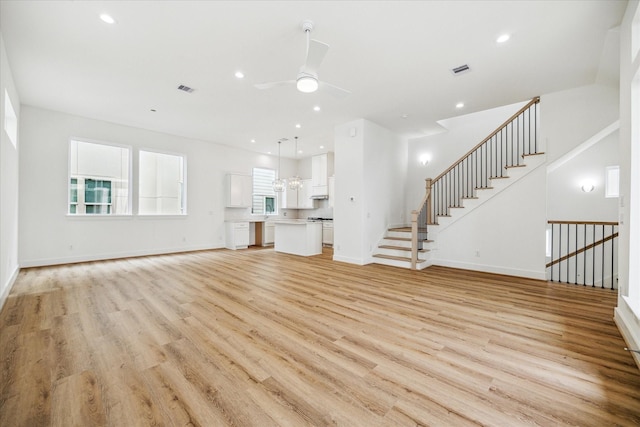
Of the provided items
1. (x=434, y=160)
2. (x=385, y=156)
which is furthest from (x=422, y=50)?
(x=434, y=160)

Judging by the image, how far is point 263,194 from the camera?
9.54 meters

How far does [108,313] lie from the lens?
304 centimetres

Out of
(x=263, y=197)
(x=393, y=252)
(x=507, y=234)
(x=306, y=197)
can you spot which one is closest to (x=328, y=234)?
(x=306, y=197)

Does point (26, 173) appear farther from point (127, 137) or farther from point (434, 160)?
point (434, 160)

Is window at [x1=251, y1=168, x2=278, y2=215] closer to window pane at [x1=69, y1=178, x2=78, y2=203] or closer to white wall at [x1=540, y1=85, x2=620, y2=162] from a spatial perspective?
window pane at [x1=69, y1=178, x2=78, y2=203]

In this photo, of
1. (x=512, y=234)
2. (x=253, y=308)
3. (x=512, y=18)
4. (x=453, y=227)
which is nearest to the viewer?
(x=512, y=18)

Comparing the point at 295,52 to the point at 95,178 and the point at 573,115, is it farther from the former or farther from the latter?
the point at 95,178

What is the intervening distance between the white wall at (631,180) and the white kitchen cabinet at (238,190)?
813cm

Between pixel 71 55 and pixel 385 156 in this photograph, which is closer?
pixel 71 55

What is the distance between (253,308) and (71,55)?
13.5 ft

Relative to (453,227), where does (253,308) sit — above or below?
below

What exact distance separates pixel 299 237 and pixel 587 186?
22.6 feet

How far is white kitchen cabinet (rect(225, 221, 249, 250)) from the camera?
26.6ft

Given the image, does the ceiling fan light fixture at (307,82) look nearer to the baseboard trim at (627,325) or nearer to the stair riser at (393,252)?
the baseboard trim at (627,325)
